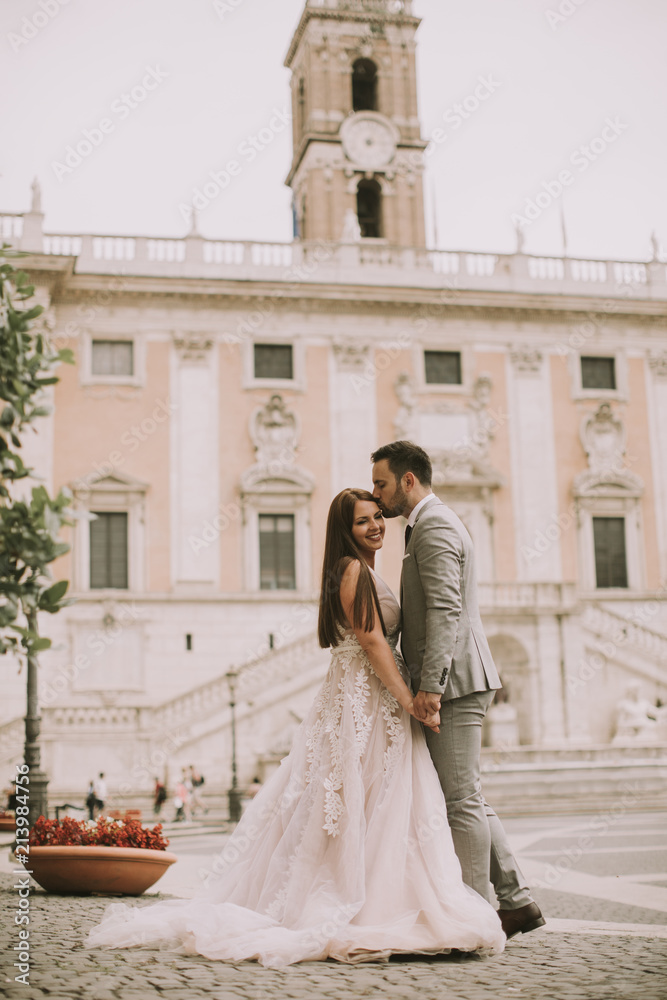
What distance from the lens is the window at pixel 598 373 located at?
97.4 feet

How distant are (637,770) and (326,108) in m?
19.7

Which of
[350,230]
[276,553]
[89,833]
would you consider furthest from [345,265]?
[89,833]

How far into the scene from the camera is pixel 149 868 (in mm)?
8188

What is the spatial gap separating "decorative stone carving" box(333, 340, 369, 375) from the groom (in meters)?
22.8

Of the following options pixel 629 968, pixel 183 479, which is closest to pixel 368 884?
pixel 629 968

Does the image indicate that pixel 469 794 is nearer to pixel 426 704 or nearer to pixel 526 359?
pixel 426 704

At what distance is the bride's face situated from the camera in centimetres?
580

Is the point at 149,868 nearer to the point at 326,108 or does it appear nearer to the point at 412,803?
the point at 412,803

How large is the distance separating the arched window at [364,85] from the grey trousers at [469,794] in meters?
30.5

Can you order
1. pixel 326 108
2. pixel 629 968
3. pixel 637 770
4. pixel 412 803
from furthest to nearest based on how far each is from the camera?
pixel 326 108
pixel 637 770
pixel 412 803
pixel 629 968

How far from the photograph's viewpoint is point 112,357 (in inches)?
1080

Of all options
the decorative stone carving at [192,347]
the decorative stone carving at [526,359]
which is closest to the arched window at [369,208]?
the decorative stone carving at [526,359]

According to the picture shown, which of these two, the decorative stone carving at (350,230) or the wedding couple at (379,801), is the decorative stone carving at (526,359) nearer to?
the decorative stone carving at (350,230)

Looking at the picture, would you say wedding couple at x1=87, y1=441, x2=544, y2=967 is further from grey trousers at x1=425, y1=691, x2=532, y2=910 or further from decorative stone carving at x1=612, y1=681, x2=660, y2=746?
decorative stone carving at x1=612, y1=681, x2=660, y2=746
